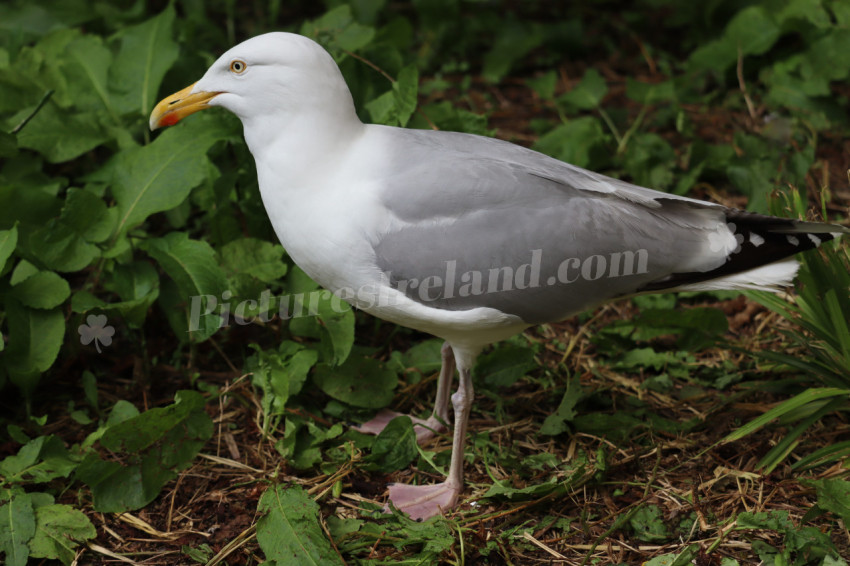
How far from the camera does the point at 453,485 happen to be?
10.5 ft

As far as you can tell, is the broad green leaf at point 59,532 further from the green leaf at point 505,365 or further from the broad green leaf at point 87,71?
the broad green leaf at point 87,71

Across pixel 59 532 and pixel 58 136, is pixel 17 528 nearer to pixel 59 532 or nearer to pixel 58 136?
pixel 59 532

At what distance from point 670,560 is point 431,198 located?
137 cm

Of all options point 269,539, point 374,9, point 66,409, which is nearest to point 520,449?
point 269,539

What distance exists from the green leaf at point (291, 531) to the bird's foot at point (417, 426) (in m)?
0.65

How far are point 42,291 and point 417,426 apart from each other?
5.10 ft

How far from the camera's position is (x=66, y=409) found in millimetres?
3551

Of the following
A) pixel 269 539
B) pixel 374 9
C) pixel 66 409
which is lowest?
pixel 66 409

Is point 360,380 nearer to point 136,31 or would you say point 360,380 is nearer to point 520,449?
point 520,449

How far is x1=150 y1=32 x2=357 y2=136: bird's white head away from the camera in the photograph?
2.81 meters

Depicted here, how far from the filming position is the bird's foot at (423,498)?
308 cm

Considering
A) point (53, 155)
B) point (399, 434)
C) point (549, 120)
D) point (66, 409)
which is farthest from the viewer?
point (549, 120)

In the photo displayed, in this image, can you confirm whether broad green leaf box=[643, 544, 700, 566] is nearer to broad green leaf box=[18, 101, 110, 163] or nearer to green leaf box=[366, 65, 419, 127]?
green leaf box=[366, 65, 419, 127]

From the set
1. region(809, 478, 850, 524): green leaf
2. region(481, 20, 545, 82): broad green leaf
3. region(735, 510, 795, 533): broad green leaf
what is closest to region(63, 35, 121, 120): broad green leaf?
region(481, 20, 545, 82): broad green leaf
